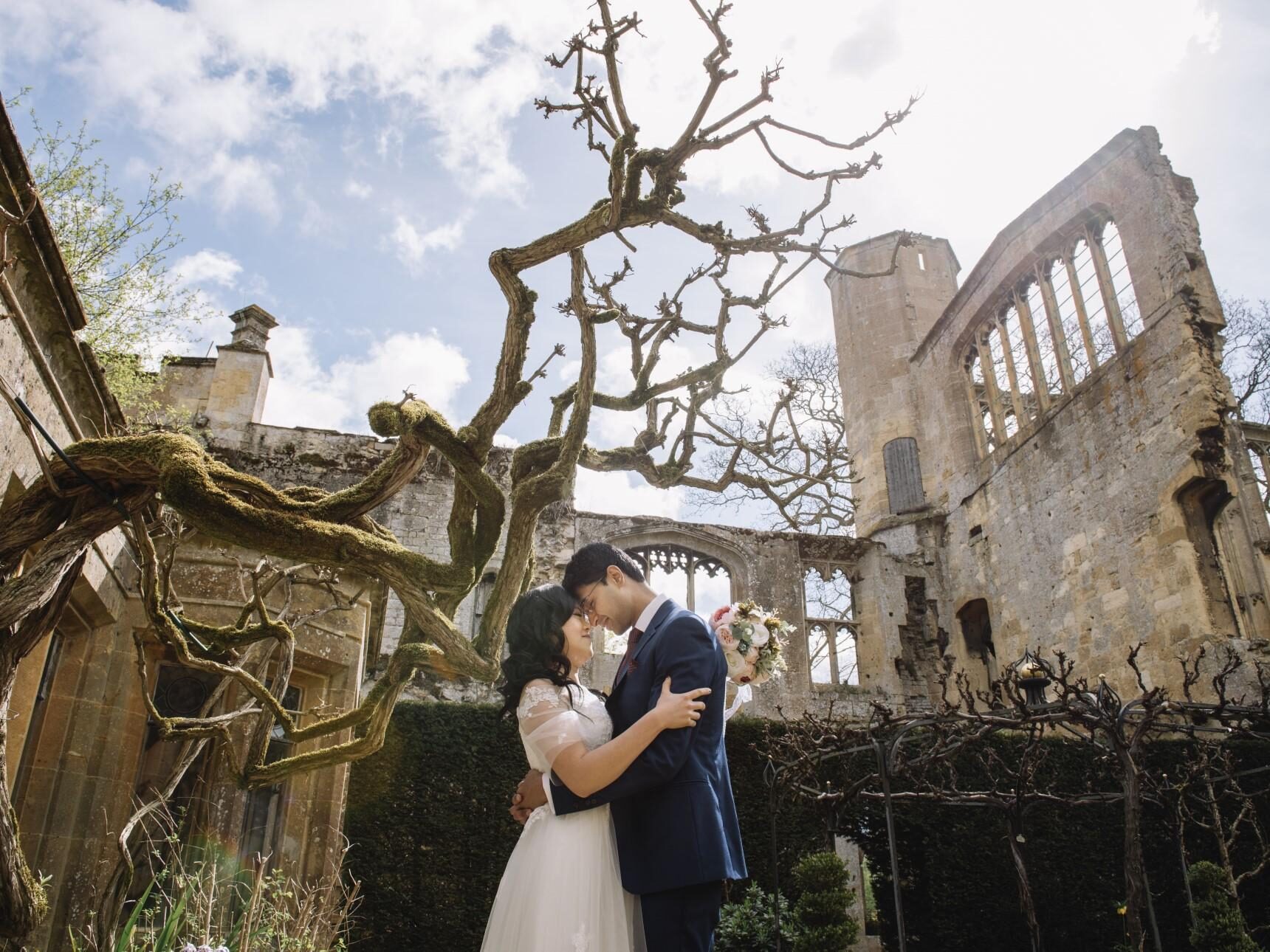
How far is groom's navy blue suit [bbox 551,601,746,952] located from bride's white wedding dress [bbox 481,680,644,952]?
7 cm

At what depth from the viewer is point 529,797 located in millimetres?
2705

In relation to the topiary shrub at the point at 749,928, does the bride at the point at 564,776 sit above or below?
above

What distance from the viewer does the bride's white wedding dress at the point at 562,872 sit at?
239 centimetres

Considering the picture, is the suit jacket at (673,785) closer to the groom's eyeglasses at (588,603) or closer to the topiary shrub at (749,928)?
the groom's eyeglasses at (588,603)

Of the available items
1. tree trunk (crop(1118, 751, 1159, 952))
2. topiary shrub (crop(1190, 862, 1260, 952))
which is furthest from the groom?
topiary shrub (crop(1190, 862, 1260, 952))

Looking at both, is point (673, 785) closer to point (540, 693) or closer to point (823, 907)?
point (540, 693)

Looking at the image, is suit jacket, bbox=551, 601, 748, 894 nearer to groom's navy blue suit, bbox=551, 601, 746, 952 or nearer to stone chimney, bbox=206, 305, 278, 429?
groom's navy blue suit, bbox=551, 601, 746, 952

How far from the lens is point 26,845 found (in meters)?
5.56

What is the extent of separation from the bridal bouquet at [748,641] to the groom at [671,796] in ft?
6.48

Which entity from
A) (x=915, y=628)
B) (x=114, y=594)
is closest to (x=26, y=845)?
(x=114, y=594)

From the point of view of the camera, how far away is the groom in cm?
230

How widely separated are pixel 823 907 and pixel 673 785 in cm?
406

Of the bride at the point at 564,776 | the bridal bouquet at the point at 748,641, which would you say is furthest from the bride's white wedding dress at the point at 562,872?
the bridal bouquet at the point at 748,641

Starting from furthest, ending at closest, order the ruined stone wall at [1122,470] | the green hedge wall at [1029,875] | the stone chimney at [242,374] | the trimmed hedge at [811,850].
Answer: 1. the stone chimney at [242,374]
2. the ruined stone wall at [1122,470]
3. the green hedge wall at [1029,875]
4. the trimmed hedge at [811,850]
